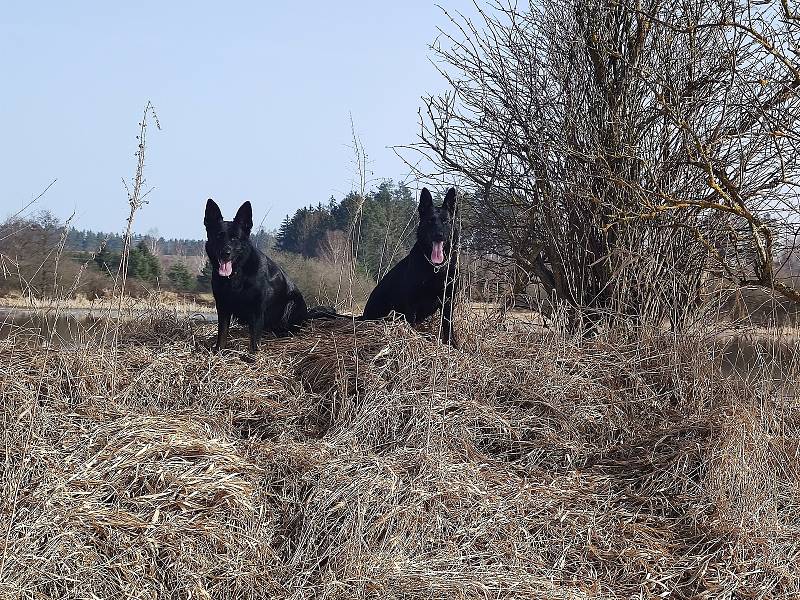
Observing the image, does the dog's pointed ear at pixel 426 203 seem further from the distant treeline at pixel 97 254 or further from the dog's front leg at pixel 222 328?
the dog's front leg at pixel 222 328

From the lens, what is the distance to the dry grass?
11.5 ft

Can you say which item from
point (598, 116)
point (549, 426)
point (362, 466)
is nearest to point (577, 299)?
point (598, 116)

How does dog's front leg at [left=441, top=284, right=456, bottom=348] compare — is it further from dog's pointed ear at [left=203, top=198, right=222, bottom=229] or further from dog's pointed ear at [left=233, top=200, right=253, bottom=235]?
dog's pointed ear at [left=203, top=198, right=222, bottom=229]

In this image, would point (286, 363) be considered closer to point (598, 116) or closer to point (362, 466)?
point (362, 466)

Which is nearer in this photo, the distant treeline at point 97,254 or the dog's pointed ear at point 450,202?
the distant treeline at point 97,254

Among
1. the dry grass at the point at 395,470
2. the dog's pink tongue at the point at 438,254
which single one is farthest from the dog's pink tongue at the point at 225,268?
the dog's pink tongue at the point at 438,254

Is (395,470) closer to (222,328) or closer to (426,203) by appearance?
(222,328)

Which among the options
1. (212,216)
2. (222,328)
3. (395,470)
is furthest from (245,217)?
(395,470)

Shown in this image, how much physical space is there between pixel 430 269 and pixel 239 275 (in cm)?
133

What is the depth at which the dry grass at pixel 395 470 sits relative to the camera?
11.5 feet

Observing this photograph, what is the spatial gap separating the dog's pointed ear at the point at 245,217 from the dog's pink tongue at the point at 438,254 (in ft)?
4.13

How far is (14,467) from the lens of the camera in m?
3.59

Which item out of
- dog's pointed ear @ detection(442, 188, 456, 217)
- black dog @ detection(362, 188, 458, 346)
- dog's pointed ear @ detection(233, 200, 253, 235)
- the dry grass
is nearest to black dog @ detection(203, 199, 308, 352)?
dog's pointed ear @ detection(233, 200, 253, 235)

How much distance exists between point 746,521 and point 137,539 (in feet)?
10.1
